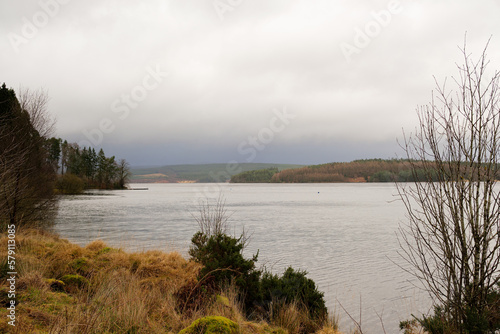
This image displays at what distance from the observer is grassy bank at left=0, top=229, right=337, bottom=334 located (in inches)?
209

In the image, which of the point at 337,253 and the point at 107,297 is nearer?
the point at 107,297

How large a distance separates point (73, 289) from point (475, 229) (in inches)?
316

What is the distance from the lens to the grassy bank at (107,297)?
532 cm

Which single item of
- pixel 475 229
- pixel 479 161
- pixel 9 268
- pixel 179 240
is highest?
pixel 479 161

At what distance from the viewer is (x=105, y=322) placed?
5332mm

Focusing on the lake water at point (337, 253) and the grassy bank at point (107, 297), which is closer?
the grassy bank at point (107, 297)

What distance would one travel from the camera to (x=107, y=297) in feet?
19.9

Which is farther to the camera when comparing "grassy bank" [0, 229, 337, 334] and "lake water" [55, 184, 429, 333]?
"lake water" [55, 184, 429, 333]

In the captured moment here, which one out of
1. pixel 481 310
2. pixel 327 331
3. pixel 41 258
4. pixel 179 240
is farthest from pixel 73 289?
pixel 179 240

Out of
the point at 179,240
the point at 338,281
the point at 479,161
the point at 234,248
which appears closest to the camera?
the point at 479,161

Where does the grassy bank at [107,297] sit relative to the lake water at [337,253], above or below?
above

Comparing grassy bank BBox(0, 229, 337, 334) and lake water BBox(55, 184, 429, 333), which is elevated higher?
grassy bank BBox(0, 229, 337, 334)

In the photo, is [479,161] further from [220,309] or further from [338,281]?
[338,281]

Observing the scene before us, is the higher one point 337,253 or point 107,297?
point 107,297
